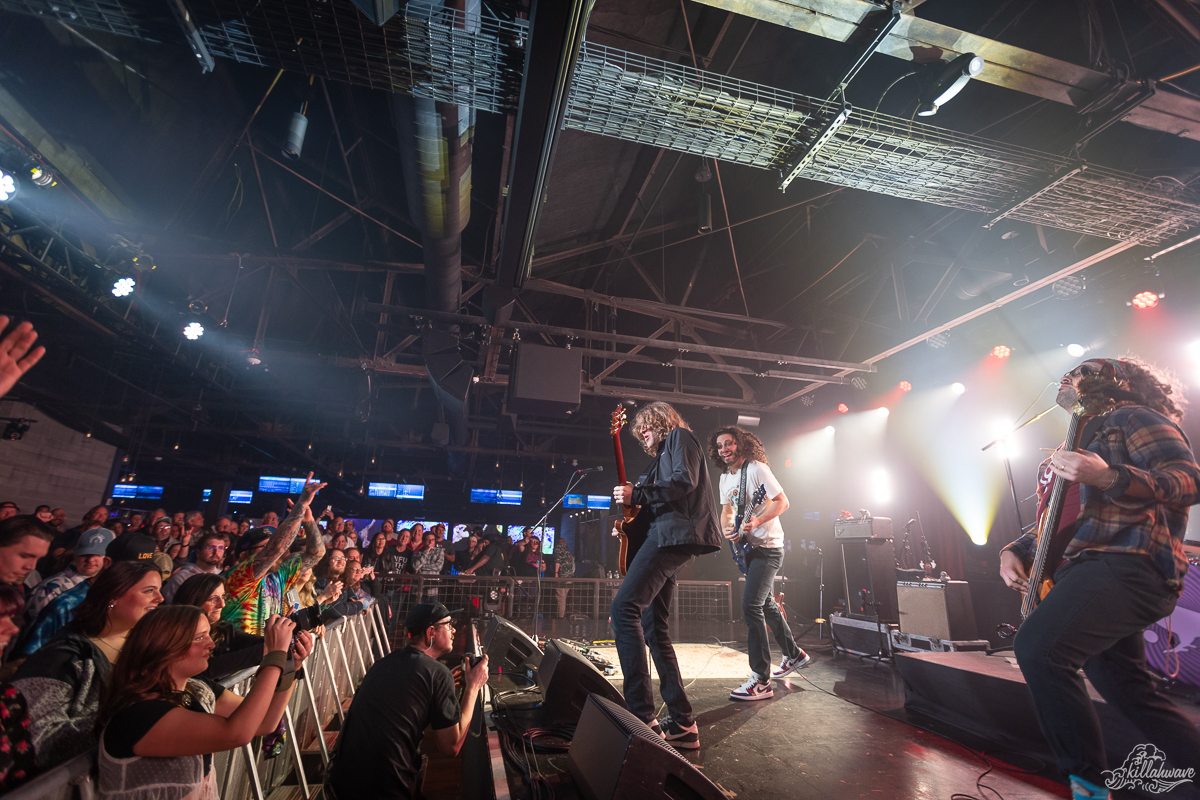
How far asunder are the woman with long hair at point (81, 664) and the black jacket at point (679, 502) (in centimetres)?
→ 227

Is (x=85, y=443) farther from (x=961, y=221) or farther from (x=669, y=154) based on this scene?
(x=961, y=221)

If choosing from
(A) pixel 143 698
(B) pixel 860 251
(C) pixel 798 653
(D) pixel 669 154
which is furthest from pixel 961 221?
(A) pixel 143 698

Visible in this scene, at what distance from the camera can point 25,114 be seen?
579 cm

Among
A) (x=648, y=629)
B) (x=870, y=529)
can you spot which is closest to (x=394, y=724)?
(x=648, y=629)

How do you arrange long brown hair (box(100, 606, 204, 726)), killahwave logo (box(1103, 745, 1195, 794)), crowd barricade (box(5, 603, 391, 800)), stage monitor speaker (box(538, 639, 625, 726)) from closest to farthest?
crowd barricade (box(5, 603, 391, 800)), long brown hair (box(100, 606, 204, 726)), killahwave logo (box(1103, 745, 1195, 794)), stage monitor speaker (box(538, 639, 625, 726))

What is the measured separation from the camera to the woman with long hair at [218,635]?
8.21 ft

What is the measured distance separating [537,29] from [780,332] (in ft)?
22.3

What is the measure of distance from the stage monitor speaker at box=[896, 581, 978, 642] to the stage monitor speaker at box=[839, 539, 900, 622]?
0.53 meters

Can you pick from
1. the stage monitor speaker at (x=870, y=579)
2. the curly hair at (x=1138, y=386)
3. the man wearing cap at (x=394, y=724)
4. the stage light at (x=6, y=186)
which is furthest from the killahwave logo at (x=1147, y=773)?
the stage light at (x=6, y=186)

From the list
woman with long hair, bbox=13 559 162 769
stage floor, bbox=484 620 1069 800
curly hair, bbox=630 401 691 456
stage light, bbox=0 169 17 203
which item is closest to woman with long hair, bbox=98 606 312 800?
woman with long hair, bbox=13 559 162 769

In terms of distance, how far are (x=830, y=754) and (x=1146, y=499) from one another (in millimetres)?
1805

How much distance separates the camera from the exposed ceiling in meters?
3.38

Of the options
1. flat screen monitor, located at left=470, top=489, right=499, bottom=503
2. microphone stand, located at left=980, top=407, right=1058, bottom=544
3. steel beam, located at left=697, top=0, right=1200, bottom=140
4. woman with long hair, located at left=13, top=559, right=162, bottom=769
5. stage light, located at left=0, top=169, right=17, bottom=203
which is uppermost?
stage light, located at left=0, top=169, right=17, bottom=203

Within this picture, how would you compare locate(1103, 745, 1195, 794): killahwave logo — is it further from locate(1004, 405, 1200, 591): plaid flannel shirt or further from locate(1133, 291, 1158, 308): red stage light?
locate(1133, 291, 1158, 308): red stage light
